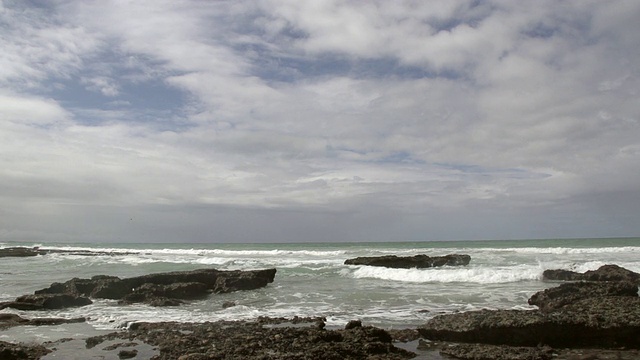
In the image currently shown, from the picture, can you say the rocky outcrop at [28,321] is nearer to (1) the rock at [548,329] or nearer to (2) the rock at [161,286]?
(2) the rock at [161,286]

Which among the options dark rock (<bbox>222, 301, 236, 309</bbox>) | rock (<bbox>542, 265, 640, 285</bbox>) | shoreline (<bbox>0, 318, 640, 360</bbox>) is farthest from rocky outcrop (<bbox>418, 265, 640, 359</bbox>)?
rock (<bbox>542, 265, 640, 285</bbox>)

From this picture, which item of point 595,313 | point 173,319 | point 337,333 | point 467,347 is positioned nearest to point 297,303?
point 173,319

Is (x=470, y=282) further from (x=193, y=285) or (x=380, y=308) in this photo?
(x=193, y=285)

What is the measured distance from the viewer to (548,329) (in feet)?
31.0

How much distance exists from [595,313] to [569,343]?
136 cm

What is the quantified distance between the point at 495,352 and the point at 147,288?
14770 mm

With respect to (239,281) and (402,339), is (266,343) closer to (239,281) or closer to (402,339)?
(402,339)

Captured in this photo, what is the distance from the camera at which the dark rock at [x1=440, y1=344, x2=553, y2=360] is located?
837cm

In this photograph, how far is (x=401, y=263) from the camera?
32281 millimetres

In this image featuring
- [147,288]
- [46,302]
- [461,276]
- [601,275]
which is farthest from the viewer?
[461,276]

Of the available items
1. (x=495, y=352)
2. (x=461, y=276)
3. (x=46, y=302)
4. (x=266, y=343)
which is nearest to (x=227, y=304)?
(x=46, y=302)

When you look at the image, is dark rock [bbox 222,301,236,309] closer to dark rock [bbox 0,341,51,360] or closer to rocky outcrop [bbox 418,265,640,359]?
dark rock [bbox 0,341,51,360]

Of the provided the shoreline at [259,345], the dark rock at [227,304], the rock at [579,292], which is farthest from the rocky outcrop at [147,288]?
the rock at [579,292]

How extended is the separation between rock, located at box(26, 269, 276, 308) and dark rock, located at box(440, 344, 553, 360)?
1150cm
